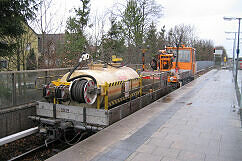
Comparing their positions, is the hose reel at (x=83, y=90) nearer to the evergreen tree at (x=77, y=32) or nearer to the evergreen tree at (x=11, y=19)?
the evergreen tree at (x=11, y=19)

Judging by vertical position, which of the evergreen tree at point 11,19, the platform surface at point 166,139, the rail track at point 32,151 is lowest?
the rail track at point 32,151

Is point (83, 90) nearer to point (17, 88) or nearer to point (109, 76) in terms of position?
point (109, 76)

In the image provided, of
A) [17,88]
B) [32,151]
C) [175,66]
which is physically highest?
[175,66]

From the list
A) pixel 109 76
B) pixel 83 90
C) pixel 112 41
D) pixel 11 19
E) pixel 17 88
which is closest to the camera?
→ pixel 83 90

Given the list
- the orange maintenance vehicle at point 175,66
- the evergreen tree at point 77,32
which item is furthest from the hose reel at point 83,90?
the evergreen tree at point 77,32

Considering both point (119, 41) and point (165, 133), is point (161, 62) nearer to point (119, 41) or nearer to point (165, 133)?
point (119, 41)

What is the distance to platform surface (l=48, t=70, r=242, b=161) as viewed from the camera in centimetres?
504

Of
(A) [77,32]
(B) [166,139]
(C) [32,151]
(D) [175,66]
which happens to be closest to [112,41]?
(A) [77,32]

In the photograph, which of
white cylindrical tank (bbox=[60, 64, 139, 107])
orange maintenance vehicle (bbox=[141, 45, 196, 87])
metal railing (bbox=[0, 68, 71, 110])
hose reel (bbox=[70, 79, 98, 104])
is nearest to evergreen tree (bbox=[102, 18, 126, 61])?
orange maintenance vehicle (bbox=[141, 45, 196, 87])

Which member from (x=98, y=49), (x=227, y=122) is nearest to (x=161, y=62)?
(x=98, y=49)

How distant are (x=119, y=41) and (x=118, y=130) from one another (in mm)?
18254

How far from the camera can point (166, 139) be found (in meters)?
6.04

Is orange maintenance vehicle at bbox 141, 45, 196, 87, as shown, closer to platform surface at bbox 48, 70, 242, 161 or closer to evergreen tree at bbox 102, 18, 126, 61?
evergreen tree at bbox 102, 18, 126, 61

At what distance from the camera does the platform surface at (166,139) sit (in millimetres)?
5043
